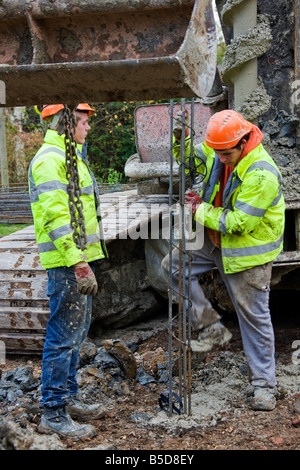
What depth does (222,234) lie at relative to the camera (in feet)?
13.9

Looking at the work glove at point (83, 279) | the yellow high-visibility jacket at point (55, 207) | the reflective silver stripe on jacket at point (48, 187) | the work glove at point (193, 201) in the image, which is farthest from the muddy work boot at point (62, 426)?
the work glove at point (193, 201)

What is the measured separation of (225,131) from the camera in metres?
3.98

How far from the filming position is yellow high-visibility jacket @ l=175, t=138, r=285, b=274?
4.01m

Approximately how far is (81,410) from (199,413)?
0.81 metres

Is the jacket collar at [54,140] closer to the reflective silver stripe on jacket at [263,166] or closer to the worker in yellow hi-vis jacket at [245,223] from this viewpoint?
the worker in yellow hi-vis jacket at [245,223]

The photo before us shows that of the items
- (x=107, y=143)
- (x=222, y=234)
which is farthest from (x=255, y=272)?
(x=107, y=143)

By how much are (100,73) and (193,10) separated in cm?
43

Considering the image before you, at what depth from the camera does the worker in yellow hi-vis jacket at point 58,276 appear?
3570 mm

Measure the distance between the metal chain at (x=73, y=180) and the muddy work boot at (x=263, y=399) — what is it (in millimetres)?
1757

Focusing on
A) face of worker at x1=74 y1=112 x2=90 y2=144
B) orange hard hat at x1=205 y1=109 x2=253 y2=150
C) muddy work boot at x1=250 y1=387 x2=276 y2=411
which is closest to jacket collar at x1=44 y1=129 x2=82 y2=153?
face of worker at x1=74 y1=112 x2=90 y2=144

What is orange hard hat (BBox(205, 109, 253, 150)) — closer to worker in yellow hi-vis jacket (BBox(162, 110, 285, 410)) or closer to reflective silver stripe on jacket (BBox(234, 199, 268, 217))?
worker in yellow hi-vis jacket (BBox(162, 110, 285, 410))

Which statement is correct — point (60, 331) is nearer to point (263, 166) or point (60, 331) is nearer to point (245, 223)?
point (245, 223)

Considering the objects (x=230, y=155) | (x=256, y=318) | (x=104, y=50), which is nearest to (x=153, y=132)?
(x=230, y=155)

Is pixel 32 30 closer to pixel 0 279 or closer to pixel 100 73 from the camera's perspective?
pixel 100 73
